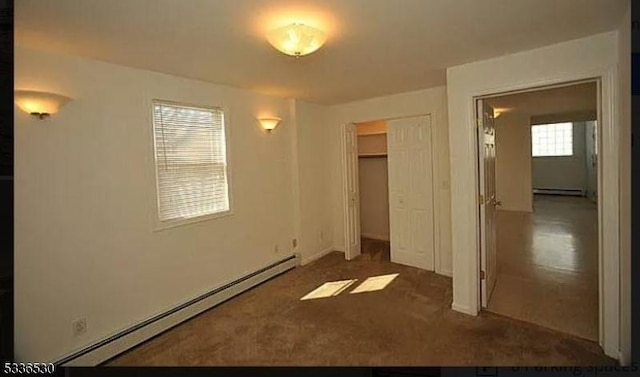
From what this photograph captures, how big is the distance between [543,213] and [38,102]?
9.22 metres

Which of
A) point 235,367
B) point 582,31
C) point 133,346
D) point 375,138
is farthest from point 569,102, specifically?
point 133,346

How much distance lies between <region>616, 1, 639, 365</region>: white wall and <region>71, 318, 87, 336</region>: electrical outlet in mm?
3814

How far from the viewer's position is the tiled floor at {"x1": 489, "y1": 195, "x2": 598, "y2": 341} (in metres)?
2.78

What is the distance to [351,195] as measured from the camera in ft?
15.8

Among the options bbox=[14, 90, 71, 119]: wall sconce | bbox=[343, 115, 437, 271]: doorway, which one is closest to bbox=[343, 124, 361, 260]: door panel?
bbox=[343, 115, 437, 271]: doorway

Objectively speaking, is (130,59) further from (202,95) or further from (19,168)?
(19,168)

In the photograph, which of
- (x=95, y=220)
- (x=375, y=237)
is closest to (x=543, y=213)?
(x=375, y=237)

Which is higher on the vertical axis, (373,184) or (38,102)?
(38,102)

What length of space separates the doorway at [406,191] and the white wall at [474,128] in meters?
1.12

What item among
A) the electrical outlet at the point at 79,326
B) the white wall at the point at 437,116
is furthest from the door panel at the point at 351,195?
the electrical outlet at the point at 79,326

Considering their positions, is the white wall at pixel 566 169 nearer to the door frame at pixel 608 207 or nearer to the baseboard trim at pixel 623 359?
the door frame at pixel 608 207

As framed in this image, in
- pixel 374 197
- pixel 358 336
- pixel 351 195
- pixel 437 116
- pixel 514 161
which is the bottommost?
pixel 358 336

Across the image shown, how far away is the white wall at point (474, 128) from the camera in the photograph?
220 centimetres

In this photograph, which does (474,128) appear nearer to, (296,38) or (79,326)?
(296,38)
